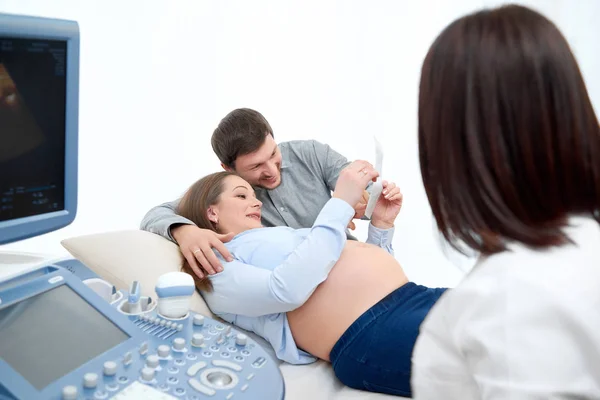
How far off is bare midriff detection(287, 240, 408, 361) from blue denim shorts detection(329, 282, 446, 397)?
0.02 metres

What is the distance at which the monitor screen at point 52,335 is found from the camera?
70 centimetres

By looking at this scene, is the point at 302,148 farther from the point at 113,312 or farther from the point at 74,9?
the point at 113,312

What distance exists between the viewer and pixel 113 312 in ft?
2.77

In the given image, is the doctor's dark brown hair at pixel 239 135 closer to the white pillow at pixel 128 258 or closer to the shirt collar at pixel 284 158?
the shirt collar at pixel 284 158

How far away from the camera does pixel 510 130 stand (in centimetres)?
65

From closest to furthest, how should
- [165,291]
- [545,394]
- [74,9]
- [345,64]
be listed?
[545,394] < [165,291] < [74,9] < [345,64]

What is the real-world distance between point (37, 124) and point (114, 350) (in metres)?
0.33

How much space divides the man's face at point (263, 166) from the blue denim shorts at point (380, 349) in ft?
2.08

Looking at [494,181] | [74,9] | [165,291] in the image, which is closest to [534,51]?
[494,181]

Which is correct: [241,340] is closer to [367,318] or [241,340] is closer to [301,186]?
[367,318]

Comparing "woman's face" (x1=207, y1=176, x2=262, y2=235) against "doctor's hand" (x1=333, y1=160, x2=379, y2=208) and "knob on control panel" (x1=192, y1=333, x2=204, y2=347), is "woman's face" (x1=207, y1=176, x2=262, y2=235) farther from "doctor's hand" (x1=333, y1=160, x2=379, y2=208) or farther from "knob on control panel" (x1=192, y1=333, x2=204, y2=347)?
"knob on control panel" (x1=192, y1=333, x2=204, y2=347)

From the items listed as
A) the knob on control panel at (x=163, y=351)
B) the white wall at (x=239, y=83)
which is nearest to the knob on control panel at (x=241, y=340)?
the knob on control panel at (x=163, y=351)

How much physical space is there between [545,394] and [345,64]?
212 centimetres

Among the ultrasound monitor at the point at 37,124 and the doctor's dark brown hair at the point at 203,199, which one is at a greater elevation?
the ultrasound monitor at the point at 37,124
